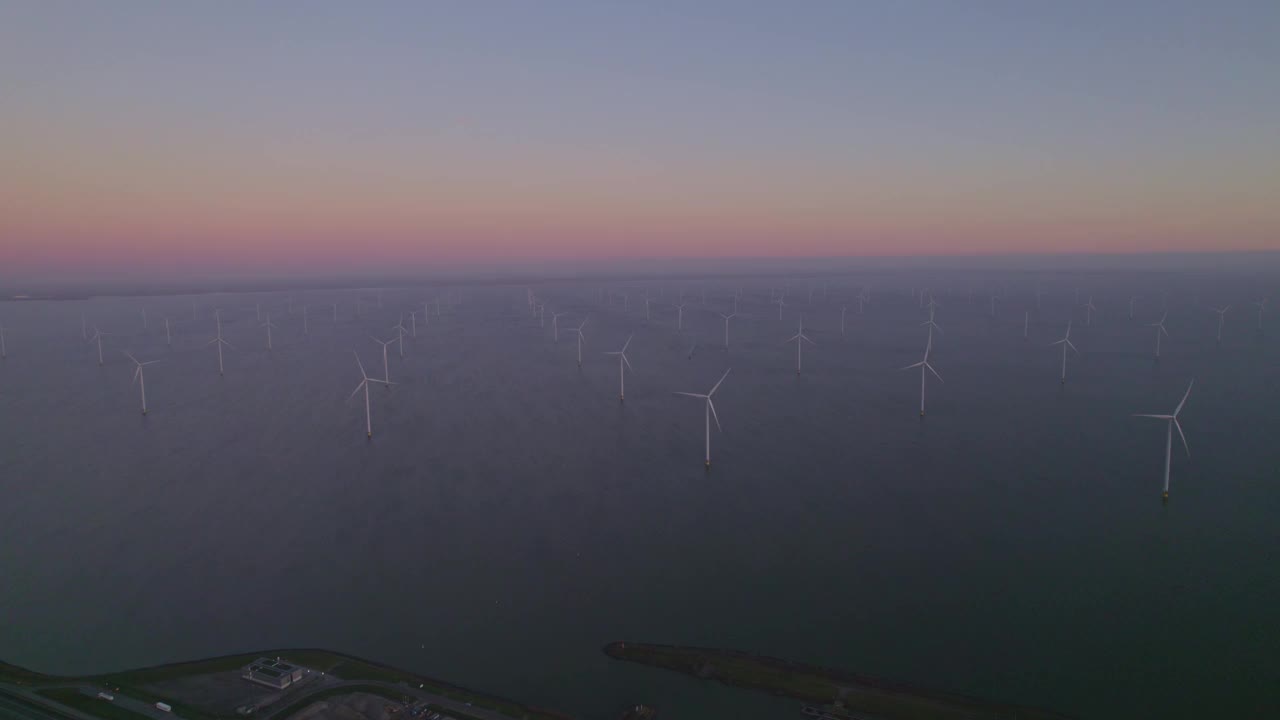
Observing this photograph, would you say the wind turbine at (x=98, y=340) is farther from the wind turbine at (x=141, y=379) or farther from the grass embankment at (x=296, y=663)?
the grass embankment at (x=296, y=663)

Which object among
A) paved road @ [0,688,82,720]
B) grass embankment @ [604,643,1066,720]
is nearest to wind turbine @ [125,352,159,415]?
paved road @ [0,688,82,720]

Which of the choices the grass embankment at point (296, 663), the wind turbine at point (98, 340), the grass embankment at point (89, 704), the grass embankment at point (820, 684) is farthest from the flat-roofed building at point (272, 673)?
the wind turbine at point (98, 340)

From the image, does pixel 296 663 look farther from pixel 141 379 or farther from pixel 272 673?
pixel 141 379

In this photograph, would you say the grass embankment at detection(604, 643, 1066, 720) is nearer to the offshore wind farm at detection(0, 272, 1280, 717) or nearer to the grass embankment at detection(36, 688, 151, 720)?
the offshore wind farm at detection(0, 272, 1280, 717)

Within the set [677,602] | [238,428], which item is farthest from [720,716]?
[238,428]

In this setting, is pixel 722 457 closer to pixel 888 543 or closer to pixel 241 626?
pixel 888 543

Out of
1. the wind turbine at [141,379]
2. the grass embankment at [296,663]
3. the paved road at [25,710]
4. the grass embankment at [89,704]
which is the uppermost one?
the wind turbine at [141,379]

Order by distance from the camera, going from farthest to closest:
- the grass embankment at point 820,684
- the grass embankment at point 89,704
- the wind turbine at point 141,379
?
the wind turbine at point 141,379
the grass embankment at point 820,684
the grass embankment at point 89,704

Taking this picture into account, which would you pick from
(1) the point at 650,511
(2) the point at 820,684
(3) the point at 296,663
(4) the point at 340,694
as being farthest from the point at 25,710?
(1) the point at 650,511
